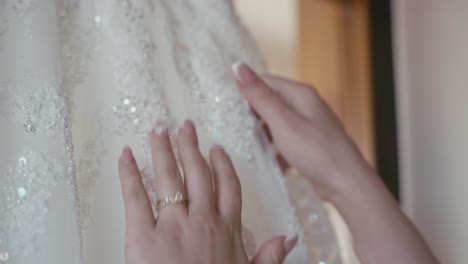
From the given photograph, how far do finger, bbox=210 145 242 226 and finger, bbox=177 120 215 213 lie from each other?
0.02 metres

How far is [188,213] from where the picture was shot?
51cm

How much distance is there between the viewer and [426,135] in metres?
1.01

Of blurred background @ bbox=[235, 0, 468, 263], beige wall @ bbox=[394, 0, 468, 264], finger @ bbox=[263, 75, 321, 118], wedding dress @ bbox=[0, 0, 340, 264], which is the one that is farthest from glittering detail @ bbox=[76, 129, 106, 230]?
beige wall @ bbox=[394, 0, 468, 264]

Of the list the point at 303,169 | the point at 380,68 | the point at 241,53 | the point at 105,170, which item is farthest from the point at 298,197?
the point at 380,68

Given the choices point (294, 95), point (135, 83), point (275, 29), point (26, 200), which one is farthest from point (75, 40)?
point (275, 29)

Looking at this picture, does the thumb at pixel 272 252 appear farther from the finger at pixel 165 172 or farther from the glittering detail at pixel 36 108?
the glittering detail at pixel 36 108

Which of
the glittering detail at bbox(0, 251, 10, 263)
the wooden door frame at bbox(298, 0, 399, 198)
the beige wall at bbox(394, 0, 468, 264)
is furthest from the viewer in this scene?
the wooden door frame at bbox(298, 0, 399, 198)

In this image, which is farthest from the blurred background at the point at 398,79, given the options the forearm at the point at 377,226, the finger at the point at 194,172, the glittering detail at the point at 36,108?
the glittering detail at the point at 36,108

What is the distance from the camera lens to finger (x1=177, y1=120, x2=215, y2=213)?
524 mm

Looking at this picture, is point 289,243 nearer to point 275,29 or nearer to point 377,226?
point 377,226

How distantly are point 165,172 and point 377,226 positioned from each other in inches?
11.3

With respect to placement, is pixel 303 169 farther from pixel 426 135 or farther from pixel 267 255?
pixel 426 135

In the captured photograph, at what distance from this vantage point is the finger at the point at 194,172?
52 centimetres

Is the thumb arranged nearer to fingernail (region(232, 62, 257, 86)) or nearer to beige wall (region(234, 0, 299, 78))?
fingernail (region(232, 62, 257, 86))
